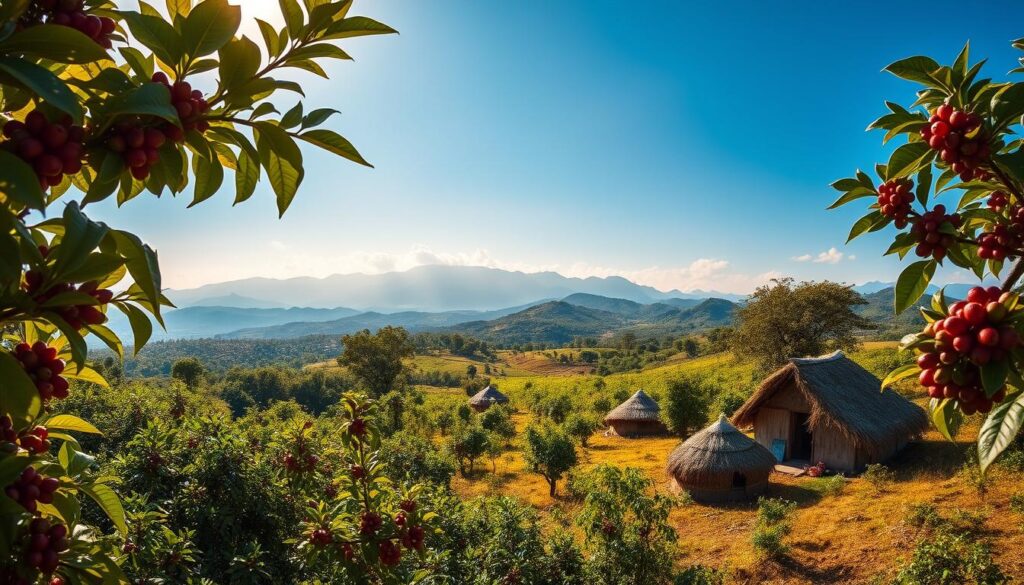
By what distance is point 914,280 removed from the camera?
1929mm

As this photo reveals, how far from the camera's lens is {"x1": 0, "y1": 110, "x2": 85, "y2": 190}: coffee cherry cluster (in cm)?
89

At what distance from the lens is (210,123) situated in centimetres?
124

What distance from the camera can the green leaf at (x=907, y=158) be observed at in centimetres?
193

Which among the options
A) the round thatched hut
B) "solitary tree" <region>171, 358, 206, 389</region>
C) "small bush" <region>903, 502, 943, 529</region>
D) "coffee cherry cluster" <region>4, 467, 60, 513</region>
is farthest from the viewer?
"solitary tree" <region>171, 358, 206, 389</region>

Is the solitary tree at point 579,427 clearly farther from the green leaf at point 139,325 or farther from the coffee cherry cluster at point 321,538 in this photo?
the green leaf at point 139,325

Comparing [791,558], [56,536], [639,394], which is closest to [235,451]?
[56,536]

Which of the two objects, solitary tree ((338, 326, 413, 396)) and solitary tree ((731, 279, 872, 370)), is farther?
solitary tree ((338, 326, 413, 396))

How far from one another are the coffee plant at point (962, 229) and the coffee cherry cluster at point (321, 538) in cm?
315

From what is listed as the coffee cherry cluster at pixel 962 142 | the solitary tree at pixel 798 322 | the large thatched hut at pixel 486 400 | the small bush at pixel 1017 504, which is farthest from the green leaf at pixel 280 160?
the large thatched hut at pixel 486 400

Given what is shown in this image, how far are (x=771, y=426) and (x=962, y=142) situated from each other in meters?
17.8

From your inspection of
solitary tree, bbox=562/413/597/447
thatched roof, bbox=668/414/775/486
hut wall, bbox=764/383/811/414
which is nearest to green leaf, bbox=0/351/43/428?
thatched roof, bbox=668/414/775/486

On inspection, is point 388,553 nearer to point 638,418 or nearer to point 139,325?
point 139,325

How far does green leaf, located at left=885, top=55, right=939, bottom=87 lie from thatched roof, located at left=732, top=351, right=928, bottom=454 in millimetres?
15841

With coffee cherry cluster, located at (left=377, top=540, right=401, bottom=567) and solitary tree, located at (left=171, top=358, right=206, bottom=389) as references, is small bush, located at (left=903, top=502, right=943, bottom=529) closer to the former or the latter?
coffee cherry cluster, located at (left=377, top=540, right=401, bottom=567)
